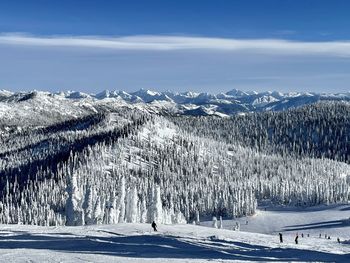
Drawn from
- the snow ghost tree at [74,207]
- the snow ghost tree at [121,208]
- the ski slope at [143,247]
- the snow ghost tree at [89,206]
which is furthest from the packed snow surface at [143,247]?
the snow ghost tree at [121,208]

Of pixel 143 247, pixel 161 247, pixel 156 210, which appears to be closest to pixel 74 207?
pixel 156 210

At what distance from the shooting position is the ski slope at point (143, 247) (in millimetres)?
67875

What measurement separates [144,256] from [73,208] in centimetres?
10737

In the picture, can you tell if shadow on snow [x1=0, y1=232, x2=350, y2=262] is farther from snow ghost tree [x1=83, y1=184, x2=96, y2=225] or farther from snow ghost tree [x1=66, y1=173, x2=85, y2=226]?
snow ghost tree [x1=66, y1=173, x2=85, y2=226]

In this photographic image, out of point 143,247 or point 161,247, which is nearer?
point 161,247

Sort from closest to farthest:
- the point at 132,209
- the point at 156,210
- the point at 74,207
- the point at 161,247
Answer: the point at 161,247 → the point at 74,207 → the point at 132,209 → the point at 156,210

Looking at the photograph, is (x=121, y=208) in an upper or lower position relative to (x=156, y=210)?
upper

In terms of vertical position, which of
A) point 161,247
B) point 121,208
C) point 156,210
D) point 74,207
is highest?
point 74,207

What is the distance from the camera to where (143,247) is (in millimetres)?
75562

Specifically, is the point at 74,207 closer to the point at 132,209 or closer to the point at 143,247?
the point at 132,209

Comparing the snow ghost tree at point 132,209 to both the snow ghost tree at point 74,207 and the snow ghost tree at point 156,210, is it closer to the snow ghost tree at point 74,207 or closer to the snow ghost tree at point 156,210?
the snow ghost tree at point 156,210

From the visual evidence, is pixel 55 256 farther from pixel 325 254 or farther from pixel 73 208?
pixel 73 208

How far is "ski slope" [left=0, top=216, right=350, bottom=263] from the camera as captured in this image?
67.9m

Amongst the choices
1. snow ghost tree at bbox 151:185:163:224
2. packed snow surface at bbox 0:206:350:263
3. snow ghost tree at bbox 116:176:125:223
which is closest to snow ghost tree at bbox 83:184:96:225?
snow ghost tree at bbox 116:176:125:223
